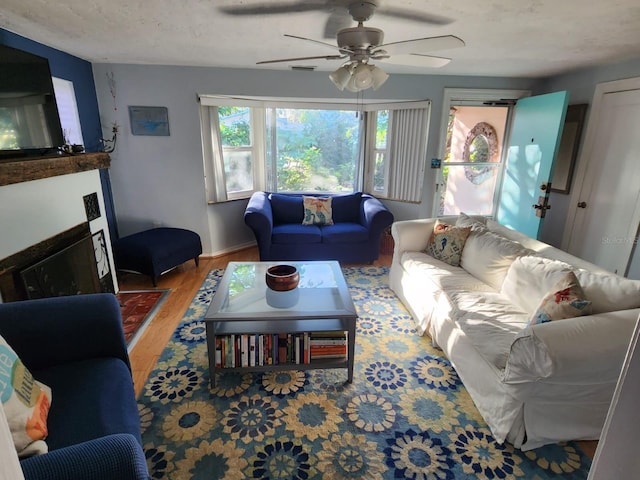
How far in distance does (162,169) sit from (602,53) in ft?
14.1

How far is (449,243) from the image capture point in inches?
110

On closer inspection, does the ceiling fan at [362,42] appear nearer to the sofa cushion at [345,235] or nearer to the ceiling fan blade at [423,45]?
the ceiling fan blade at [423,45]

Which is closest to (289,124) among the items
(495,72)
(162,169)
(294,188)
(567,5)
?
(294,188)

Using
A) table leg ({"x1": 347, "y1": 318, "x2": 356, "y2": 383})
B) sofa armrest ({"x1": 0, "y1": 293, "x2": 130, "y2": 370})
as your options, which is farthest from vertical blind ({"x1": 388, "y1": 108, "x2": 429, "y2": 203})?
sofa armrest ({"x1": 0, "y1": 293, "x2": 130, "y2": 370})

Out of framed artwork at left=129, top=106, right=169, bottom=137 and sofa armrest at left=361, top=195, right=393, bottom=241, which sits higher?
framed artwork at left=129, top=106, right=169, bottom=137

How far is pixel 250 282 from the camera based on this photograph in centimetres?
239

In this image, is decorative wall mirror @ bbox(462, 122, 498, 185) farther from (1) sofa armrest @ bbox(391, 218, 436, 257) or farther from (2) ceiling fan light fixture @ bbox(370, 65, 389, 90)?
(2) ceiling fan light fixture @ bbox(370, 65, 389, 90)

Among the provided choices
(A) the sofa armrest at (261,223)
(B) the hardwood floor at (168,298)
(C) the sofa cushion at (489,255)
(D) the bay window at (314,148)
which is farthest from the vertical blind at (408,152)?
(A) the sofa armrest at (261,223)

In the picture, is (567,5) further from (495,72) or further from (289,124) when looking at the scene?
(289,124)

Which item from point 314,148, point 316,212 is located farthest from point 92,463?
point 314,148

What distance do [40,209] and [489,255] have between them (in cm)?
303

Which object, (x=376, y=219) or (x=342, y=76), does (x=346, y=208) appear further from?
(x=342, y=76)

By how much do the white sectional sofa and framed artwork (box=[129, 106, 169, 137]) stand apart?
3.17 m

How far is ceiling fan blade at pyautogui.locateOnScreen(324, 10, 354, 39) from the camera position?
1.96m
